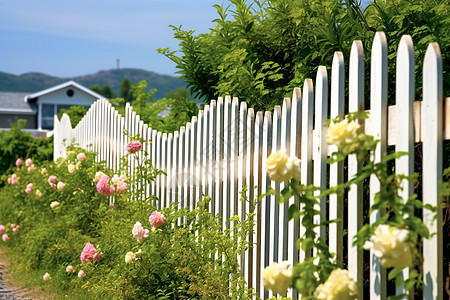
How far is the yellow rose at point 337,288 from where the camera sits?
7.30 ft

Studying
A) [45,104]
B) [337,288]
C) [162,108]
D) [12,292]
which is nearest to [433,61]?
[337,288]

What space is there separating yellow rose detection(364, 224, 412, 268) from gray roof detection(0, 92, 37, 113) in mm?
51417

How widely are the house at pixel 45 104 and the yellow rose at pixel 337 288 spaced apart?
1944 inches

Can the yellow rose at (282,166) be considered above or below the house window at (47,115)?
below

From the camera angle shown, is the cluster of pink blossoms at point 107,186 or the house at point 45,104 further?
the house at point 45,104

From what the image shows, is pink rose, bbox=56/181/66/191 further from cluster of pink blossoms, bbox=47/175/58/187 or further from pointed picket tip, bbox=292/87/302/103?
pointed picket tip, bbox=292/87/302/103

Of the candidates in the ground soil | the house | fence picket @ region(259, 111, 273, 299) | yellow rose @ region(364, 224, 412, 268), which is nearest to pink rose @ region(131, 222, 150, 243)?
fence picket @ region(259, 111, 273, 299)

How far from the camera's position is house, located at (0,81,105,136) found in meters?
50.3

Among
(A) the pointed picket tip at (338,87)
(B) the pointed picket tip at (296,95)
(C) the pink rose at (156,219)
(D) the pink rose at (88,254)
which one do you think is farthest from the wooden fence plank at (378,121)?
(D) the pink rose at (88,254)

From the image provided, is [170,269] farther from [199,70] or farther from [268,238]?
[199,70]

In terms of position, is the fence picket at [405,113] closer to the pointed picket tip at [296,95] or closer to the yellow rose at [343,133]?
the yellow rose at [343,133]

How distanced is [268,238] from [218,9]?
2.20 m

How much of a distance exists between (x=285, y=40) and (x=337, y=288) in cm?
280

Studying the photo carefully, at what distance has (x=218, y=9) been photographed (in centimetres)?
504
